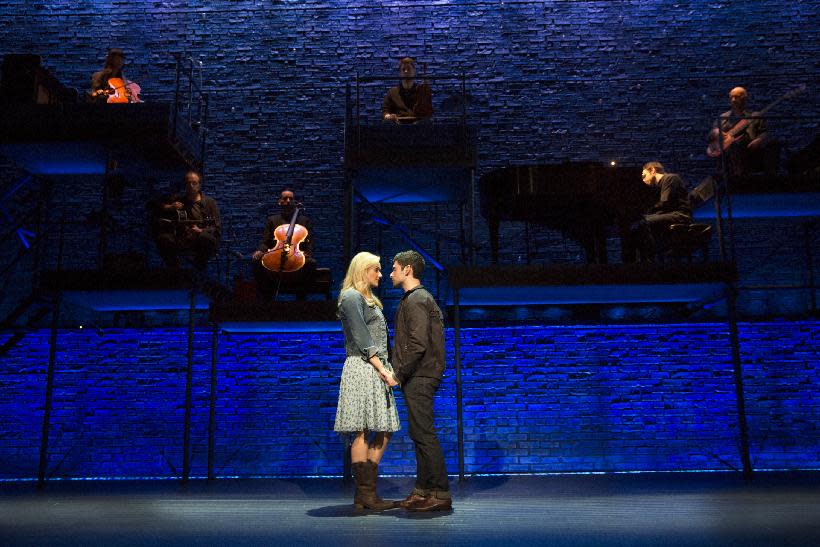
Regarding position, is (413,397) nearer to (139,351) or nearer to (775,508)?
(775,508)

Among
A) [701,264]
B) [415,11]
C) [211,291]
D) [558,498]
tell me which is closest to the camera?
[558,498]

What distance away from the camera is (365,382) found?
14.4 feet

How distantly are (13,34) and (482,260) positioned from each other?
6.08 meters

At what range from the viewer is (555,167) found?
21.6 ft

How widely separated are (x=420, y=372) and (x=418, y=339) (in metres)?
0.21

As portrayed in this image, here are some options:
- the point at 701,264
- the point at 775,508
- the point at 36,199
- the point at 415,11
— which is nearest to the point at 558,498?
the point at 775,508

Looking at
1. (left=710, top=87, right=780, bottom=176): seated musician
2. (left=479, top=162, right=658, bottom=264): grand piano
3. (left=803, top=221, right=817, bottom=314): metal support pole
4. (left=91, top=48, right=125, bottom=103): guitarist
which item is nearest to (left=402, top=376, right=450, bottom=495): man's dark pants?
(left=479, top=162, right=658, bottom=264): grand piano

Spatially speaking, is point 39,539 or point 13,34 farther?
point 13,34

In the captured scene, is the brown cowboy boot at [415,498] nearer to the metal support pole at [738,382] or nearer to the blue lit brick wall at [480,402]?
the blue lit brick wall at [480,402]

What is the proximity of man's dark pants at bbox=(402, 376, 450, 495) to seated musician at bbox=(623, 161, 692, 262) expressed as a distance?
9.87ft

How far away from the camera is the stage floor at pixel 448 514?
3.60 meters

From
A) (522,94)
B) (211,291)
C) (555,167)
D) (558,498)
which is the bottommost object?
(558,498)

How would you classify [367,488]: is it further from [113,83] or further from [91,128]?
[113,83]

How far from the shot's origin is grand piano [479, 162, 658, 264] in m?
6.56
